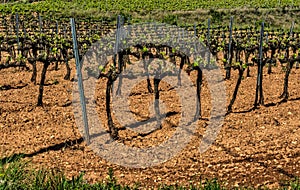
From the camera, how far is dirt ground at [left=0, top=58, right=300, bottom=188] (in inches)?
228

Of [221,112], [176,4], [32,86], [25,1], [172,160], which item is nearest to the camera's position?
[172,160]

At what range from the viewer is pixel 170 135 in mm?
7309

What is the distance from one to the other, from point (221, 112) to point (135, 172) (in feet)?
10.7

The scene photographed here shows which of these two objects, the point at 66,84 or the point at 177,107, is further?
the point at 66,84

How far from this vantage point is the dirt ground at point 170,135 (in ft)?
19.0

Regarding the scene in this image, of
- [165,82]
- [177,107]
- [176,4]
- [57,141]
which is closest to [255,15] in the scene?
[176,4]

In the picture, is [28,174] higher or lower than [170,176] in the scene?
higher

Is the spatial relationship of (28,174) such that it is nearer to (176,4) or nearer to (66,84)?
(66,84)

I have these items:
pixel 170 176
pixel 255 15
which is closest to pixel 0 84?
pixel 170 176

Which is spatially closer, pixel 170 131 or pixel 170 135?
pixel 170 135

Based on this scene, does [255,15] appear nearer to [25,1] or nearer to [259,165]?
[25,1]

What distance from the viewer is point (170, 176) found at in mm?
5797

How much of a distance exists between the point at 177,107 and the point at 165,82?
2.51m

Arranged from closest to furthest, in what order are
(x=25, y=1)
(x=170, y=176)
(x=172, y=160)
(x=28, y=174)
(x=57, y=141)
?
(x=28, y=174)
(x=170, y=176)
(x=172, y=160)
(x=57, y=141)
(x=25, y=1)
